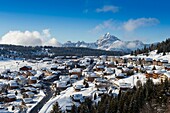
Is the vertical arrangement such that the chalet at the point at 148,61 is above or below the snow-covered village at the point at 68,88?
above

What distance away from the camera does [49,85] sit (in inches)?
2717

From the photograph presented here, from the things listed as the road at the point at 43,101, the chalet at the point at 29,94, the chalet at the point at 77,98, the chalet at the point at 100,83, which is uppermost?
the chalet at the point at 100,83

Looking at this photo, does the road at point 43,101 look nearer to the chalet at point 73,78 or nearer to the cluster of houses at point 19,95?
the cluster of houses at point 19,95

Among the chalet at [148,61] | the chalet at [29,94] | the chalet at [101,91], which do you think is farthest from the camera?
the chalet at [148,61]

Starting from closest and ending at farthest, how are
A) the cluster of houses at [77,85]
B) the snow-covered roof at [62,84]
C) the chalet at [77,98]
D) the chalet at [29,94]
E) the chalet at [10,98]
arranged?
the chalet at [77,98]
the cluster of houses at [77,85]
the chalet at [10,98]
the chalet at [29,94]
the snow-covered roof at [62,84]

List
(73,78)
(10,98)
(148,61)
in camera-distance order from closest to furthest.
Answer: (10,98)
(73,78)
(148,61)

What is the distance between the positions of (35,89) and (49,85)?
8416 mm

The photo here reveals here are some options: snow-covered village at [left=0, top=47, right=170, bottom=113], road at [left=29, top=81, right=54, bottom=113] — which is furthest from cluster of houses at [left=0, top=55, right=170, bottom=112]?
road at [left=29, top=81, right=54, bottom=113]

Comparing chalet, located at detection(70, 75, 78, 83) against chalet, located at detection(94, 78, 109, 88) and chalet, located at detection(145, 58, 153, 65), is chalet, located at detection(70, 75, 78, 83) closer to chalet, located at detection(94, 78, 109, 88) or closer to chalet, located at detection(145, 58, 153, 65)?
chalet, located at detection(94, 78, 109, 88)

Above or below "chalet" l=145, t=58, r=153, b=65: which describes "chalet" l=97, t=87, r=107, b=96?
below

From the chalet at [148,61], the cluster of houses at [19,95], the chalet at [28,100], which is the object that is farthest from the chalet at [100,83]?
the chalet at [148,61]

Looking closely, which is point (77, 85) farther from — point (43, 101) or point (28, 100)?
point (28, 100)

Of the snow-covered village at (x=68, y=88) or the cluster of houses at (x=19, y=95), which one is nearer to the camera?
the snow-covered village at (x=68, y=88)

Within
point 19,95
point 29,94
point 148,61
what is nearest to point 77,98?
point 29,94
